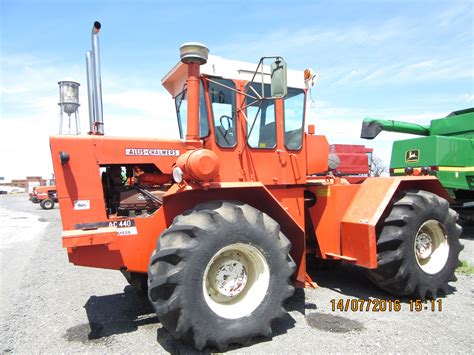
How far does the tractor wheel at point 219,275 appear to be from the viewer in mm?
3463

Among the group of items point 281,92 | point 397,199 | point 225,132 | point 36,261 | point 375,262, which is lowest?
point 36,261

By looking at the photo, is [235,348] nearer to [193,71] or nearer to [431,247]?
[193,71]

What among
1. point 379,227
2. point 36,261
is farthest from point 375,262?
point 36,261

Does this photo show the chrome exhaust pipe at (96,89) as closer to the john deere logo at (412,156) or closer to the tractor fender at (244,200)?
the tractor fender at (244,200)

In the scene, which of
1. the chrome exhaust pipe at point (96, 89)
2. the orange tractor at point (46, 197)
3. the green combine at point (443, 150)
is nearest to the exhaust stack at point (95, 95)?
the chrome exhaust pipe at point (96, 89)

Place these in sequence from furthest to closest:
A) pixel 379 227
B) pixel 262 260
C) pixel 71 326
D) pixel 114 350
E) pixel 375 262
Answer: pixel 379 227 < pixel 375 262 < pixel 71 326 < pixel 262 260 < pixel 114 350

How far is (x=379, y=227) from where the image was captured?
4930 mm

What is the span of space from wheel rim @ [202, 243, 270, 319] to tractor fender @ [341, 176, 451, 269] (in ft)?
4.71

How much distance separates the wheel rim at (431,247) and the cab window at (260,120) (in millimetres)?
2346

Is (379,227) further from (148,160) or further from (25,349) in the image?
(25,349)

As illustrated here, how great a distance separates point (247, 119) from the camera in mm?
4652

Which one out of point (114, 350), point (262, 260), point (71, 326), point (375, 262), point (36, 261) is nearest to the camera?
point (114, 350)

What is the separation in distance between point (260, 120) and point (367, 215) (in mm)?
1804

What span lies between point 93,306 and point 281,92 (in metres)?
3.65
